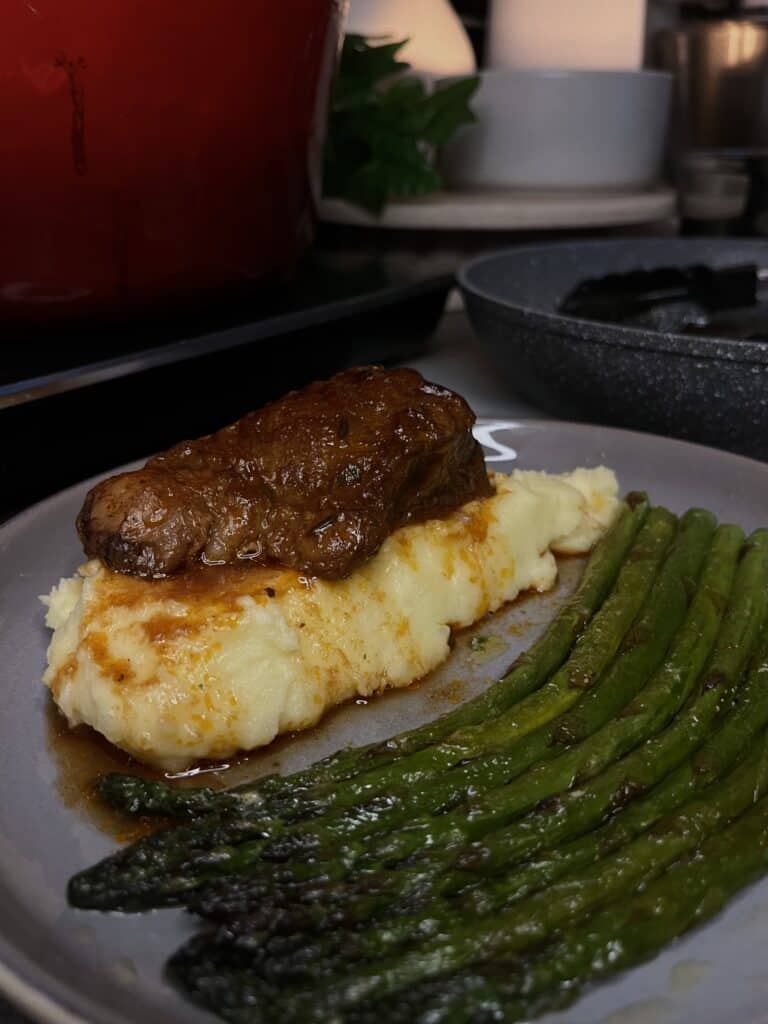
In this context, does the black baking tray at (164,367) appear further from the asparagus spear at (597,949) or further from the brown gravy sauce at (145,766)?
the asparagus spear at (597,949)

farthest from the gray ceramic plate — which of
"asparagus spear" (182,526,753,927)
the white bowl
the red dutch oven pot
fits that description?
the white bowl

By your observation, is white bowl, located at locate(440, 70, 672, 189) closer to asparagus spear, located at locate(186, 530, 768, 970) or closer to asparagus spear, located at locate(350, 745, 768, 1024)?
asparagus spear, located at locate(186, 530, 768, 970)

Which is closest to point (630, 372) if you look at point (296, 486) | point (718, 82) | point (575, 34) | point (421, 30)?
point (296, 486)

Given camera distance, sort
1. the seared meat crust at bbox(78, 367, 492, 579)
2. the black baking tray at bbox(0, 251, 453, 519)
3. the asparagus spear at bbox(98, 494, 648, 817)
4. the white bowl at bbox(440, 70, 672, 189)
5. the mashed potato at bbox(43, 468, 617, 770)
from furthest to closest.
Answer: the white bowl at bbox(440, 70, 672, 189) < the black baking tray at bbox(0, 251, 453, 519) < the seared meat crust at bbox(78, 367, 492, 579) < the mashed potato at bbox(43, 468, 617, 770) < the asparagus spear at bbox(98, 494, 648, 817)

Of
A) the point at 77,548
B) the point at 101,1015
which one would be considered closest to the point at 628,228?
the point at 77,548

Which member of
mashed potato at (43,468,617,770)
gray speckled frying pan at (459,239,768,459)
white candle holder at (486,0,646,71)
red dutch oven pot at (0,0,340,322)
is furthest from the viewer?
white candle holder at (486,0,646,71)

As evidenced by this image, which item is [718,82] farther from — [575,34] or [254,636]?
[254,636]

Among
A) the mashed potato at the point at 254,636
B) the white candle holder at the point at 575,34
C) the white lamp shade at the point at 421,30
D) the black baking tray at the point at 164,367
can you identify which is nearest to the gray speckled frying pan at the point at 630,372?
the black baking tray at the point at 164,367
